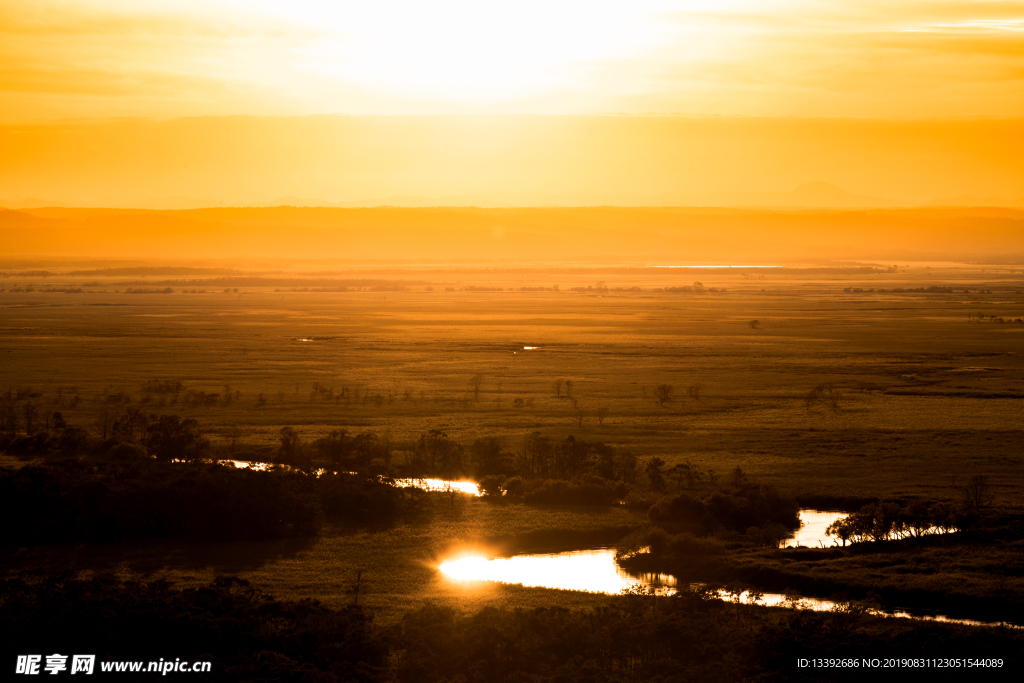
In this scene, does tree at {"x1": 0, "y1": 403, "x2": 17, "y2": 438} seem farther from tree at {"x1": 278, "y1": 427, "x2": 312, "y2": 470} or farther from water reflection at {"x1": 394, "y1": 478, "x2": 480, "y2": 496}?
water reflection at {"x1": 394, "y1": 478, "x2": 480, "y2": 496}

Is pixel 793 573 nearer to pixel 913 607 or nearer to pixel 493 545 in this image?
pixel 913 607

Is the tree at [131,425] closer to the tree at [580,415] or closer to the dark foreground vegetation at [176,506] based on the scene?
the dark foreground vegetation at [176,506]

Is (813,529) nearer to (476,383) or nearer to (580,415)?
(580,415)

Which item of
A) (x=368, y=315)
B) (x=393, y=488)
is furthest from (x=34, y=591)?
(x=368, y=315)

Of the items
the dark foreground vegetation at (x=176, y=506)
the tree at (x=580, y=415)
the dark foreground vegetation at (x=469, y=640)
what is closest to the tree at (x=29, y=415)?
the dark foreground vegetation at (x=176, y=506)

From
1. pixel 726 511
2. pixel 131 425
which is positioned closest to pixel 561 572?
pixel 726 511
